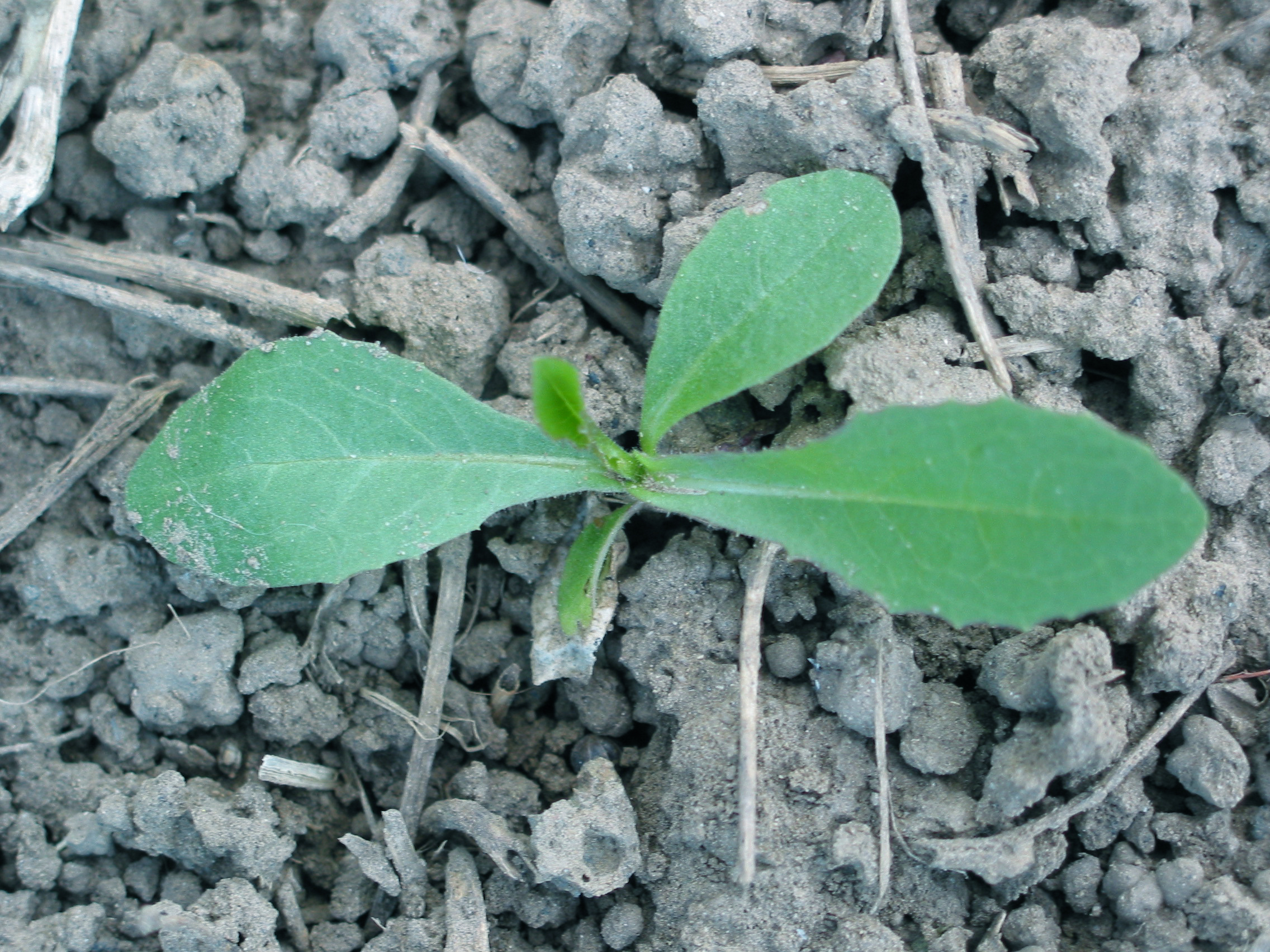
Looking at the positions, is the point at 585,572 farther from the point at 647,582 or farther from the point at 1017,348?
the point at 1017,348

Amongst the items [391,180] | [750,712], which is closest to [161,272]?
[391,180]

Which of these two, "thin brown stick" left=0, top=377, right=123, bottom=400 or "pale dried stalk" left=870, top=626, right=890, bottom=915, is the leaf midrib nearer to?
"pale dried stalk" left=870, top=626, right=890, bottom=915

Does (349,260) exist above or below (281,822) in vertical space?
above

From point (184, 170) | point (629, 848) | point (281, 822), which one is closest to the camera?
point (629, 848)

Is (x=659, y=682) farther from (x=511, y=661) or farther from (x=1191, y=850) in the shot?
(x=1191, y=850)

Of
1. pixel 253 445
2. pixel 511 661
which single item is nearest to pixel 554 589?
pixel 511 661

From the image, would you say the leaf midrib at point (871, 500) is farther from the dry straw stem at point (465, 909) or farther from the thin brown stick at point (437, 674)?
the dry straw stem at point (465, 909)

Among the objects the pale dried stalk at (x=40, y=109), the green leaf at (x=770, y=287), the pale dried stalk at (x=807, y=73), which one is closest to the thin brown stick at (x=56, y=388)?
the pale dried stalk at (x=40, y=109)

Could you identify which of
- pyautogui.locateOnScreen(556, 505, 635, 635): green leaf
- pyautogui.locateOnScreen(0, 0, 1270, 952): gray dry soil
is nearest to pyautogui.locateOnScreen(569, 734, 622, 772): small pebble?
pyautogui.locateOnScreen(0, 0, 1270, 952): gray dry soil
